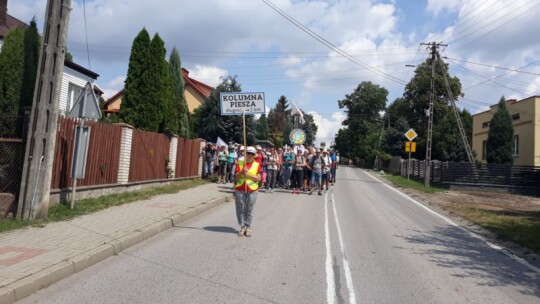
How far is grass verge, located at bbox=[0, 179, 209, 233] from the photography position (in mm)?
8688

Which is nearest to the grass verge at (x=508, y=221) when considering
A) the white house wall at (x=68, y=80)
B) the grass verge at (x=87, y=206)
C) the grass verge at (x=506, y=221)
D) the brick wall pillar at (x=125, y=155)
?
the grass verge at (x=506, y=221)

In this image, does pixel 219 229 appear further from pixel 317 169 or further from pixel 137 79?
pixel 317 169

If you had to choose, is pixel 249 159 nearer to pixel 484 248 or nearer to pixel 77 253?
pixel 77 253

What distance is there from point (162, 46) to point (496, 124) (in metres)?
26.2

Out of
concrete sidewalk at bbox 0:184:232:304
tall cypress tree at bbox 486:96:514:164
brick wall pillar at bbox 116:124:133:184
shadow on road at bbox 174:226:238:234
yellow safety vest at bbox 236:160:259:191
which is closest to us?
concrete sidewalk at bbox 0:184:232:304

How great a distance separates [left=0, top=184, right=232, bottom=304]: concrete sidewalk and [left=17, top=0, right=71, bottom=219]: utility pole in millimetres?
669

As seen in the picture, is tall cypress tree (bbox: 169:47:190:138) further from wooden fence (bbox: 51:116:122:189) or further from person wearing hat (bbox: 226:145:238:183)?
wooden fence (bbox: 51:116:122:189)

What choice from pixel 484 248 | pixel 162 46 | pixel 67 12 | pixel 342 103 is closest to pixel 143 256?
pixel 67 12

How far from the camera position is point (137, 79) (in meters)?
16.4

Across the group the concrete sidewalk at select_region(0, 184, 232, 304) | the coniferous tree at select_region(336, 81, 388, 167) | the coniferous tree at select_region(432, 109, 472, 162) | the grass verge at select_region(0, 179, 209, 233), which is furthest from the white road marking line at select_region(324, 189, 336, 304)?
the coniferous tree at select_region(336, 81, 388, 167)

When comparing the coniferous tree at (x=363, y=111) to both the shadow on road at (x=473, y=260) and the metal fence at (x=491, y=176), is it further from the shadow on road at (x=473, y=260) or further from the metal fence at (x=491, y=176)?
the shadow on road at (x=473, y=260)

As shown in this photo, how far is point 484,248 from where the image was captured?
374 inches

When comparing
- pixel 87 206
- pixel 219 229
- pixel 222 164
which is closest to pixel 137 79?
pixel 87 206

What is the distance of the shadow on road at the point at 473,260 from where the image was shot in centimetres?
691
